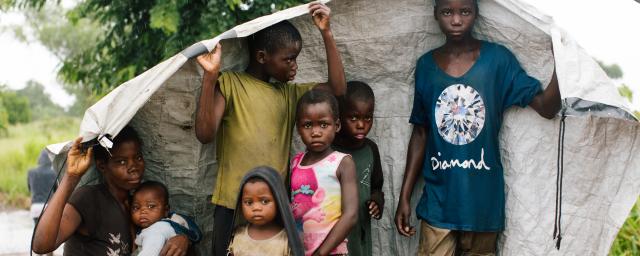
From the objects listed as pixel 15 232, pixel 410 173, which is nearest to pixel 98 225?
pixel 410 173

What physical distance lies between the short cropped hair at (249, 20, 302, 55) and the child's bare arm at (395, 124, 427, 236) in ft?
2.64

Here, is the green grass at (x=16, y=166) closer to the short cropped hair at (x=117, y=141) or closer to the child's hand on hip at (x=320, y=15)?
the short cropped hair at (x=117, y=141)

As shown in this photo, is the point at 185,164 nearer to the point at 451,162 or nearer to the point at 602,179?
the point at 451,162

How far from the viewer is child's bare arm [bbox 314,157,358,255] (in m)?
3.08

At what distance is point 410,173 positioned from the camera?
3621mm

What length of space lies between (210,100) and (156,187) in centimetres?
66

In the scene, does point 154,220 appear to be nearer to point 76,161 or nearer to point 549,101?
point 76,161

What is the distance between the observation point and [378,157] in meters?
3.58

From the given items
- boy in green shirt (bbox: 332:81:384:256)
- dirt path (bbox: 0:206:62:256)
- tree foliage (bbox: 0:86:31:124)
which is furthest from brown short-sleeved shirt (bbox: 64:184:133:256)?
tree foliage (bbox: 0:86:31:124)

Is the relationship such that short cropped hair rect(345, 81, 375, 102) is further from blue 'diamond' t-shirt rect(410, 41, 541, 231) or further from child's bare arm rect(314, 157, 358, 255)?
child's bare arm rect(314, 157, 358, 255)

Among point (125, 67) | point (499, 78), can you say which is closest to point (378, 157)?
point (499, 78)

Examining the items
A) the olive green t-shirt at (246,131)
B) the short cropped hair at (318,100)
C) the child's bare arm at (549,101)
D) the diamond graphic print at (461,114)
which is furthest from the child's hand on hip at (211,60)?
the child's bare arm at (549,101)

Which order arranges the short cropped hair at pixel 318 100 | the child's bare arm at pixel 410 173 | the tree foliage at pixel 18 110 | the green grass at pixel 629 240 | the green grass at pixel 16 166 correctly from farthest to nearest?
the tree foliage at pixel 18 110, the green grass at pixel 16 166, the green grass at pixel 629 240, the child's bare arm at pixel 410 173, the short cropped hair at pixel 318 100

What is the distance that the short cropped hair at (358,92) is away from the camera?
3514mm
